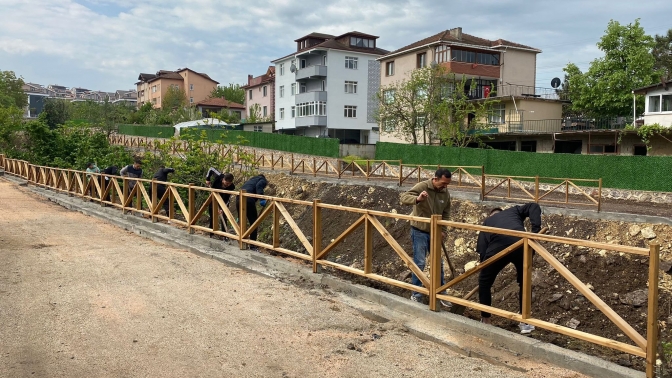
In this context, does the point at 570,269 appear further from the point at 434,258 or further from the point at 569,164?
the point at 569,164

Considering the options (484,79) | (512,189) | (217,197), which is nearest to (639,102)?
(484,79)

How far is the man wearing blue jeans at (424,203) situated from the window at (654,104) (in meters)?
24.7

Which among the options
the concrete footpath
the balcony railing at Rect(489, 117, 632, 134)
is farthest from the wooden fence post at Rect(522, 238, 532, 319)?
the balcony railing at Rect(489, 117, 632, 134)

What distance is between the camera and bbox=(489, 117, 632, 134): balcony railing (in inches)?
1164

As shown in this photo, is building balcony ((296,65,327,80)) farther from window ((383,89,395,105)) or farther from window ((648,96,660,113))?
window ((648,96,660,113))

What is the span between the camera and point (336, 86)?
1764 inches

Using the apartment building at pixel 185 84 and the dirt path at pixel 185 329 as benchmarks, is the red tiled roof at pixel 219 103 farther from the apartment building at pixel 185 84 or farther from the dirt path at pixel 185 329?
the dirt path at pixel 185 329

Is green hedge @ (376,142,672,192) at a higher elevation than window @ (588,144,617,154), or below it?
below

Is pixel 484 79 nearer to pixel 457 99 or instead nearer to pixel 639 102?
pixel 457 99

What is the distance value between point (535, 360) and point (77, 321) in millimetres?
4147

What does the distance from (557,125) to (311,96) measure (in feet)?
67.5

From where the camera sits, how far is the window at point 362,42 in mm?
46478

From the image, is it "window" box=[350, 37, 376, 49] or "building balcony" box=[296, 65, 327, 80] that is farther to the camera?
"window" box=[350, 37, 376, 49]

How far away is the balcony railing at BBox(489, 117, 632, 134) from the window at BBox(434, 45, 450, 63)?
5856 millimetres
